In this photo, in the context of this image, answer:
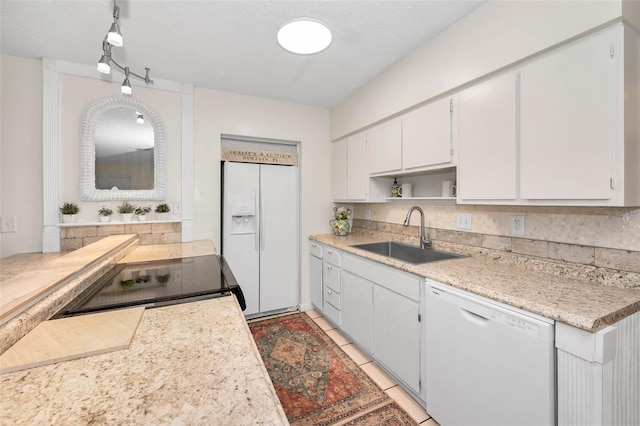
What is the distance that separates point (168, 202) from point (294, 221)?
4.46 feet

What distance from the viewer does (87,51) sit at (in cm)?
215

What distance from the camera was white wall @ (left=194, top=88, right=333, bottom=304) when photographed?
284cm

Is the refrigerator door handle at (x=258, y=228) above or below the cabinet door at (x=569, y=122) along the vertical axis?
below

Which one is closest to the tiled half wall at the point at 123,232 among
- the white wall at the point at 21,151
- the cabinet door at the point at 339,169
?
the white wall at the point at 21,151

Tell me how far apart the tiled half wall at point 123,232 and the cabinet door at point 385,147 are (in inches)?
81.5

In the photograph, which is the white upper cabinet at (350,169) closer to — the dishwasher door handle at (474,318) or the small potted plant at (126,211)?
the dishwasher door handle at (474,318)

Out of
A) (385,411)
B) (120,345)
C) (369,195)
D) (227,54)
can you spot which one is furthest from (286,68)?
(385,411)

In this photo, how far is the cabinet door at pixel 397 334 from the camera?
1736 millimetres

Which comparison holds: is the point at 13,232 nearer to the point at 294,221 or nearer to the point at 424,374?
the point at 294,221

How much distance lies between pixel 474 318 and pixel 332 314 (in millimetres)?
1688

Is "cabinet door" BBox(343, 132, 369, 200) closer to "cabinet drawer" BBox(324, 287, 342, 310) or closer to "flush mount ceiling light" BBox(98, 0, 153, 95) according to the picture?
"cabinet drawer" BBox(324, 287, 342, 310)

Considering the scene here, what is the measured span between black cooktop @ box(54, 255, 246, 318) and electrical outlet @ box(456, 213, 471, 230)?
172 centimetres

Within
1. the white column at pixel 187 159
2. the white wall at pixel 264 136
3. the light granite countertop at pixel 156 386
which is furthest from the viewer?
the white wall at pixel 264 136

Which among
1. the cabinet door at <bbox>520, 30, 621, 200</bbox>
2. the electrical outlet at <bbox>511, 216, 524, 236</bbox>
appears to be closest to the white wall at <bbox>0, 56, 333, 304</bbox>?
the electrical outlet at <bbox>511, 216, 524, 236</bbox>
